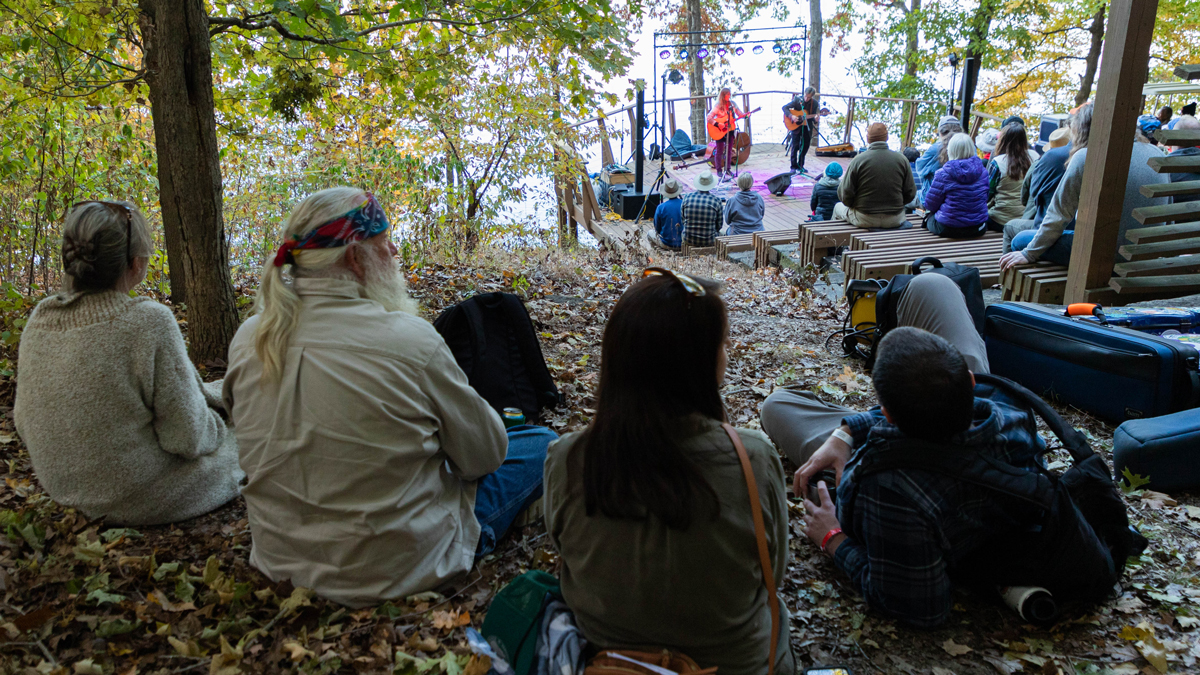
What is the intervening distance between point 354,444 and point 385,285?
0.54 meters

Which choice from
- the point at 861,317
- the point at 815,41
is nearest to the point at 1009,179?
the point at 861,317

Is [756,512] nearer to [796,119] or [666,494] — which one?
[666,494]

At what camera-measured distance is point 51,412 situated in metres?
2.51

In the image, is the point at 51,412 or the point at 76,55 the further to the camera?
the point at 76,55

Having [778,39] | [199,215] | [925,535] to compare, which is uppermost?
[778,39]

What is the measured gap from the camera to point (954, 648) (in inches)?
90.9

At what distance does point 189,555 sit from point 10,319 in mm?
3277

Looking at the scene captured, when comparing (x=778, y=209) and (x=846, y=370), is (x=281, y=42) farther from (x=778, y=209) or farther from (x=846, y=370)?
(x=778, y=209)

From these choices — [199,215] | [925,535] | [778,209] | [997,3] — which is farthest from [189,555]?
[997,3]

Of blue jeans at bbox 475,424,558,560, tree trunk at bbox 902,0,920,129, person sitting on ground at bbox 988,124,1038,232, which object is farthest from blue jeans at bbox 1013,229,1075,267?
tree trunk at bbox 902,0,920,129

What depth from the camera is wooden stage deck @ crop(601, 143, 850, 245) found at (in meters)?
13.3

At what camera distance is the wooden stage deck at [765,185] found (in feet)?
43.6

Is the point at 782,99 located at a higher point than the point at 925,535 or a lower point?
higher

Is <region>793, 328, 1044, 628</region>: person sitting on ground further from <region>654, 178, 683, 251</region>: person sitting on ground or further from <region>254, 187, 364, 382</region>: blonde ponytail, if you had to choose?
<region>654, 178, 683, 251</region>: person sitting on ground
